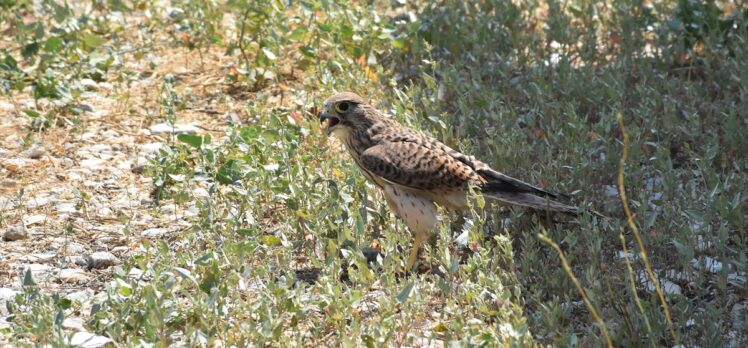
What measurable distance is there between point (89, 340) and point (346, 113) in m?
2.21

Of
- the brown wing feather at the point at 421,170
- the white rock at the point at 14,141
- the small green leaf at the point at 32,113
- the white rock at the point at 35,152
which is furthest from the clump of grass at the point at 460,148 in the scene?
the white rock at the point at 35,152

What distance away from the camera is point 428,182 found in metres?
5.92

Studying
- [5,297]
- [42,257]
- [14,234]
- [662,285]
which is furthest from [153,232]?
[662,285]

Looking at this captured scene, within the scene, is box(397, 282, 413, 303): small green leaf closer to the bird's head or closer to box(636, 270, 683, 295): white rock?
box(636, 270, 683, 295): white rock

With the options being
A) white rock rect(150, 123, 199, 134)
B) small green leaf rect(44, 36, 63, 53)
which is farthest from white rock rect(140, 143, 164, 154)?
small green leaf rect(44, 36, 63, 53)

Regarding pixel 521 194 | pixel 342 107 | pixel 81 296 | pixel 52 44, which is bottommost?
pixel 81 296

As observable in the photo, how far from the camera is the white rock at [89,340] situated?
15.2ft

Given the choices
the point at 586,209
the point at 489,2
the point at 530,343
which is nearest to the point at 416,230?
the point at 586,209

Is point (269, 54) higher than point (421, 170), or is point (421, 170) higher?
point (421, 170)

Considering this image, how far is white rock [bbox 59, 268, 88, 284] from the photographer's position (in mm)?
5688

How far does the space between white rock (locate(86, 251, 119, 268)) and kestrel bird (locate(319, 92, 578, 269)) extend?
55.7 inches

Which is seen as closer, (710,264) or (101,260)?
(710,264)

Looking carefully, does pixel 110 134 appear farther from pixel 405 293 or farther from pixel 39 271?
pixel 405 293

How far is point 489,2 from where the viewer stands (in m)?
8.87
